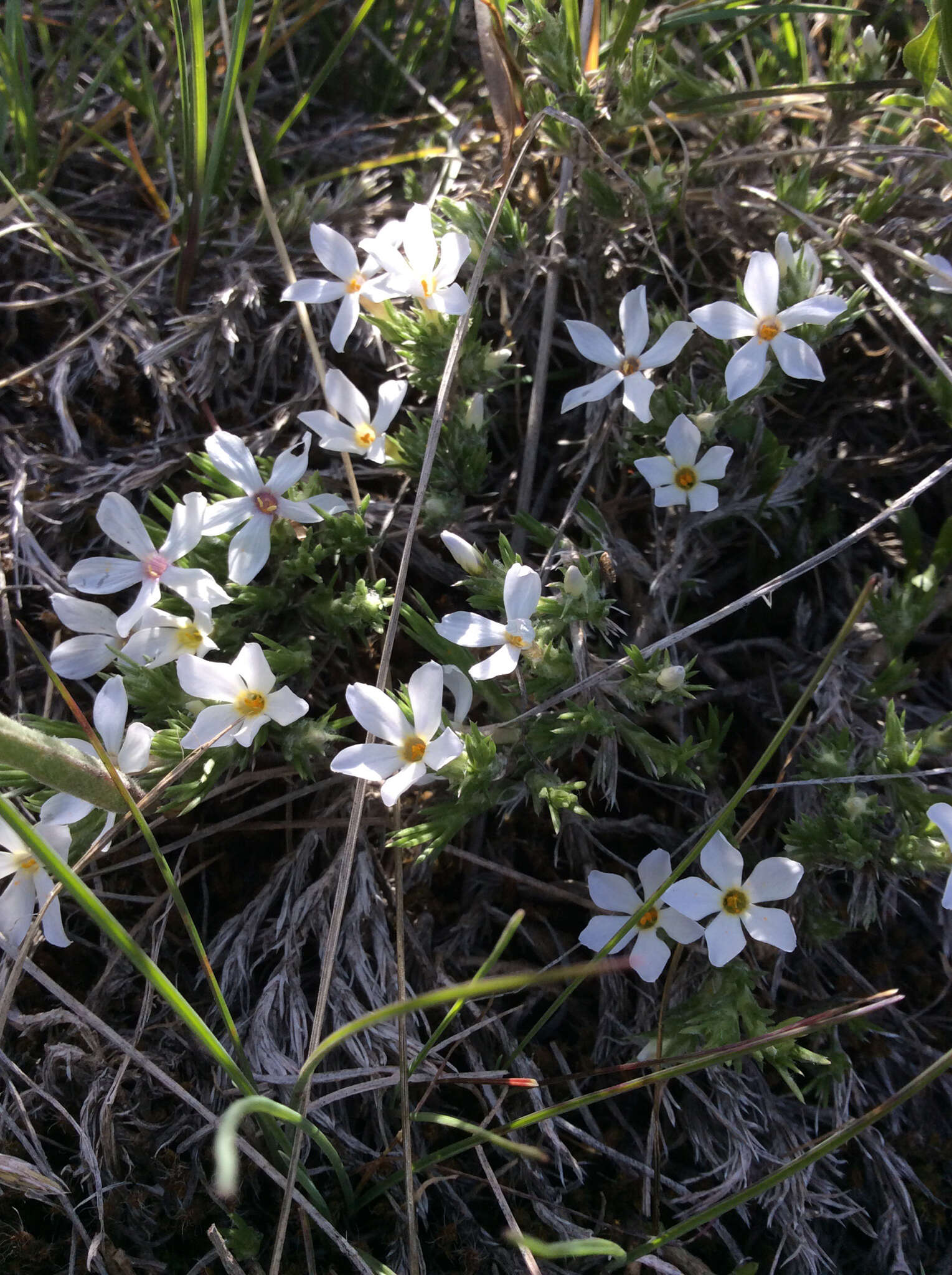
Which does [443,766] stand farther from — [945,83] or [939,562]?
[945,83]

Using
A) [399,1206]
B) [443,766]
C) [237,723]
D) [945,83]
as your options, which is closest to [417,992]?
[399,1206]

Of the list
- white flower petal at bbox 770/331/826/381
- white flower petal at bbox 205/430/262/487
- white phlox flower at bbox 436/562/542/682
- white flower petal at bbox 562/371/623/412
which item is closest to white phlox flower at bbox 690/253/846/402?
white flower petal at bbox 770/331/826/381

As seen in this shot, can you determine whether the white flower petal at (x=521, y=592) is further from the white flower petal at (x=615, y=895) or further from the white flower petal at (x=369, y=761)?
the white flower petal at (x=615, y=895)

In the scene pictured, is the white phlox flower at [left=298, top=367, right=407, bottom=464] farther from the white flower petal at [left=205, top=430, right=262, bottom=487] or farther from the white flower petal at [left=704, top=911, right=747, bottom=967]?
the white flower petal at [left=704, top=911, right=747, bottom=967]

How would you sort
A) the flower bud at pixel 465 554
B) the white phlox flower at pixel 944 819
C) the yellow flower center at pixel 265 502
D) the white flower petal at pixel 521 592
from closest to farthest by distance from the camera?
the white phlox flower at pixel 944 819, the white flower petal at pixel 521 592, the flower bud at pixel 465 554, the yellow flower center at pixel 265 502

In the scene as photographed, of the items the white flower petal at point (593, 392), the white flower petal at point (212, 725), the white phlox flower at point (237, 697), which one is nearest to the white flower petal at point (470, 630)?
the white phlox flower at point (237, 697)

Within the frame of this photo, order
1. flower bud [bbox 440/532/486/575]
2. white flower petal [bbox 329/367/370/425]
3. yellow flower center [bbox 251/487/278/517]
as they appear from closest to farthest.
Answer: flower bud [bbox 440/532/486/575], yellow flower center [bbox 251/487/278/517], white flower petal [bbox 329/367/370/425]
